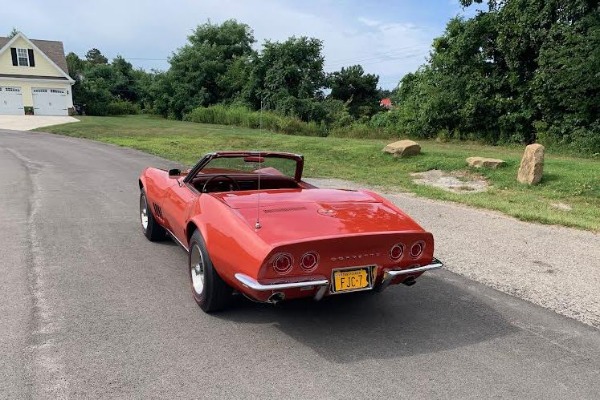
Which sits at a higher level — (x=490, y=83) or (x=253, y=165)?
(x=490, y=83)

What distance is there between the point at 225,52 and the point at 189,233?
44.9 meters

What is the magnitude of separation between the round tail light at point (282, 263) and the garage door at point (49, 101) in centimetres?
4433

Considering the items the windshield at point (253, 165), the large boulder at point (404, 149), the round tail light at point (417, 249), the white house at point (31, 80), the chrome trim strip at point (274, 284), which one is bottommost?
the large boulder at point (404, 149)

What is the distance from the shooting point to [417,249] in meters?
3.77

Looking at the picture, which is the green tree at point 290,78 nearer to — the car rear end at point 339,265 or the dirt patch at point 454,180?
the dirt patch at point 454,180

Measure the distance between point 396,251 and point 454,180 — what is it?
8931 mm

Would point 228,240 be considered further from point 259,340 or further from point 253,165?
point 253,165

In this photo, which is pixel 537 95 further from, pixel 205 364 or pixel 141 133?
pixel 205 364

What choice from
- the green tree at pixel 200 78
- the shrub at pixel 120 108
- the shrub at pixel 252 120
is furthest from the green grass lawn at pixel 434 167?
the shrub at pixel 120 108

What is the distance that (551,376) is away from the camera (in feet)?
10.4

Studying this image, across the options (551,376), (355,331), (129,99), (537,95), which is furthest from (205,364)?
(129,99)

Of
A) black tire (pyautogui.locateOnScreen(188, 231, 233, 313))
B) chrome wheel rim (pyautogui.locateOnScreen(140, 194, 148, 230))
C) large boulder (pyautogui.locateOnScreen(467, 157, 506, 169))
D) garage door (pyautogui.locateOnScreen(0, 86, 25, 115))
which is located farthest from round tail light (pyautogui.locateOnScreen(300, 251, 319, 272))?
garage door (pyautogui.locateOnScreen(0, 86, 25, 115))

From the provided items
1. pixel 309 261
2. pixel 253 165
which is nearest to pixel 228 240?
pixel 309 261

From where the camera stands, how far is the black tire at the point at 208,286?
3807 mm
